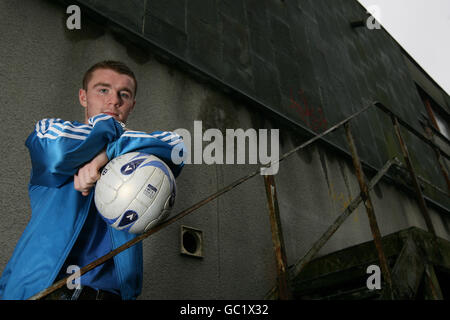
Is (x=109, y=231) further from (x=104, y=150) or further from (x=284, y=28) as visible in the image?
(x=284, y=28)

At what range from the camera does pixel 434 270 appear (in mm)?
2463

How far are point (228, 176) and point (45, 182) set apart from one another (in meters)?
1.95

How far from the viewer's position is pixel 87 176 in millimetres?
1571

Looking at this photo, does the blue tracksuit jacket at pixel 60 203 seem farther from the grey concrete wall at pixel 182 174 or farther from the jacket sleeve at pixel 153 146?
the grey concrete wall at pixel 182 174

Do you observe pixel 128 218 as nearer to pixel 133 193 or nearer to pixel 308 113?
pixel 133 193

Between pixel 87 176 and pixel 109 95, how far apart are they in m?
0.71

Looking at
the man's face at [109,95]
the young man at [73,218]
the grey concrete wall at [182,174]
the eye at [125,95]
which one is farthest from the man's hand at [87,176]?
the grey concrete wall at [182,174]

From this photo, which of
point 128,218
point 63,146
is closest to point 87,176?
point 63,146

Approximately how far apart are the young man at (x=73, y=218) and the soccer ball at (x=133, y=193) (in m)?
0.08

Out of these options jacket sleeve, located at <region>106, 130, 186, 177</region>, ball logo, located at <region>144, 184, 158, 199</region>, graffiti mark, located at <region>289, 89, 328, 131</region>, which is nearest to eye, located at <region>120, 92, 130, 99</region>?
jacket sleeve, located at <region>106, 130, 186, 177</region>

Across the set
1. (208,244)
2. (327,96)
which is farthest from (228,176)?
(327,96)

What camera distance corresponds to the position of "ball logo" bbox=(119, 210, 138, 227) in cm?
151
